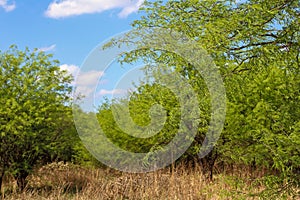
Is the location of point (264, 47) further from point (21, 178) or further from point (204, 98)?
point (21, 178)

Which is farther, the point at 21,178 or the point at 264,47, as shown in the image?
the point at 21,178

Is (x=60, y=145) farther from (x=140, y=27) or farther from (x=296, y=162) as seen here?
(x=296, y=162)

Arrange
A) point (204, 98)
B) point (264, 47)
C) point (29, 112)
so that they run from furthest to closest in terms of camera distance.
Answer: point (29, 112) < point (204, 98) < point (264, 47)

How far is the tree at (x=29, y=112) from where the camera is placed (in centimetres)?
1167

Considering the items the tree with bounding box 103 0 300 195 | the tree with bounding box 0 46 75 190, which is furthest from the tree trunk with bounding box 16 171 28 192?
the tree with bounding box 103 0 300 195

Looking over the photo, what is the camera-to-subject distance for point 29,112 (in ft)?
39.1

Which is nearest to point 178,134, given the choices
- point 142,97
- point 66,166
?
point 142,97

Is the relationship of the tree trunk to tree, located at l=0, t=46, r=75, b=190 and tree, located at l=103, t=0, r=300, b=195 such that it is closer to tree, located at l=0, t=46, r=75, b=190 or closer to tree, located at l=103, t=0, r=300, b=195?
tree, located at l=0, t=46, r=75, b=190

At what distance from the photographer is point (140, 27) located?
10898 mm

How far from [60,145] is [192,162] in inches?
171

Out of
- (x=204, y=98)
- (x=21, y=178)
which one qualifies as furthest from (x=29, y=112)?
(x=204, y=98)

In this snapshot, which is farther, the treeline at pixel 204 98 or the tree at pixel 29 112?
the tree at pixel 29 112

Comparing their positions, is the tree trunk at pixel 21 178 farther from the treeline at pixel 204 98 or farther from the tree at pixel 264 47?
the tree at pixel 264 47

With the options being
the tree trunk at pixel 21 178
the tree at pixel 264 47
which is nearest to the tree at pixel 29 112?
the tree trunk at pixel 21 178
